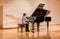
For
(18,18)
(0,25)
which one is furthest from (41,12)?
(0,25)

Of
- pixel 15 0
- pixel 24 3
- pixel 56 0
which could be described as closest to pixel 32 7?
pixel 24 3

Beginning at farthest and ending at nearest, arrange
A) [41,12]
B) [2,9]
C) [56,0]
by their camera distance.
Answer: [56,0], [2,9], [41,12]

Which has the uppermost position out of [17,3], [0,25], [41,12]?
[17,3]

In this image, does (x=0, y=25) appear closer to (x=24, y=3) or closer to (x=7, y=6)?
(x=7, y=6)

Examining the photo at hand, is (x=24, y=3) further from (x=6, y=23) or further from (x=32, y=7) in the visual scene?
(x=6, y=23)

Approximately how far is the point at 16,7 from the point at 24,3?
2.38 feet

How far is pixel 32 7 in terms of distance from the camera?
39.2ft

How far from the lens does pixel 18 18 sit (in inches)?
449

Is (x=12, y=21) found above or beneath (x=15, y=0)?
beneath

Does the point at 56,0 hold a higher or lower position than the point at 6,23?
higher

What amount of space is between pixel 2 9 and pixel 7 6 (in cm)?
41

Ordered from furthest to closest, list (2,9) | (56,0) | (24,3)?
(56,0) → (24,3) → (2,9)

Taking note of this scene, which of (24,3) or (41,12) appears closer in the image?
(41,12)

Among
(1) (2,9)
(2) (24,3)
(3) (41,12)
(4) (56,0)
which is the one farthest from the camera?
(4) (56,0)
